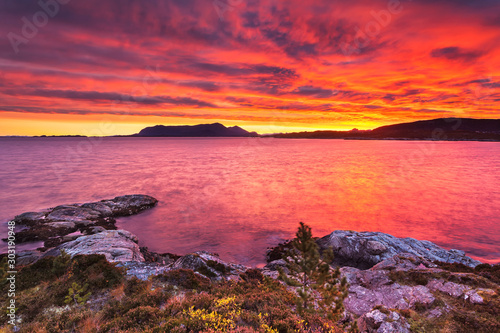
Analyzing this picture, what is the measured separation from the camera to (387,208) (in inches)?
1332

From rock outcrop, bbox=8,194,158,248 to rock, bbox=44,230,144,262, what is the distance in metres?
5.45

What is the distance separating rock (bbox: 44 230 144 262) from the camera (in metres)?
15.5

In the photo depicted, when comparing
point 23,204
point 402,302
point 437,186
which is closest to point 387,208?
point 437,186

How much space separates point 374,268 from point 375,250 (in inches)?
163

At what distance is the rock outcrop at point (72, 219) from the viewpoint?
22.7 metres

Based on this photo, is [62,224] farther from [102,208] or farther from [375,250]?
[375,250]

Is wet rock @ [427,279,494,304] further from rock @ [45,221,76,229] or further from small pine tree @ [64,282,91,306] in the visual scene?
rock @ [45,221,76,229]

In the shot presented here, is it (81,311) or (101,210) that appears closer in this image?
(81,311)

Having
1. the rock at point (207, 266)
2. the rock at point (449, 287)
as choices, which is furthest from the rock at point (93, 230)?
the rock at point (449, 287)

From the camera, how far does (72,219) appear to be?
2645 centimetres

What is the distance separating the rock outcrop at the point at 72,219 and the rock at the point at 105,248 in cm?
545

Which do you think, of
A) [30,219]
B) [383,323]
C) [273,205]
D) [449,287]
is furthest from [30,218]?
[449,287]

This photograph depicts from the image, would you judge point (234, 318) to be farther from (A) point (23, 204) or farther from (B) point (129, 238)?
(A) point (23, 204)

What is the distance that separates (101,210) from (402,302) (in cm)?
3328
